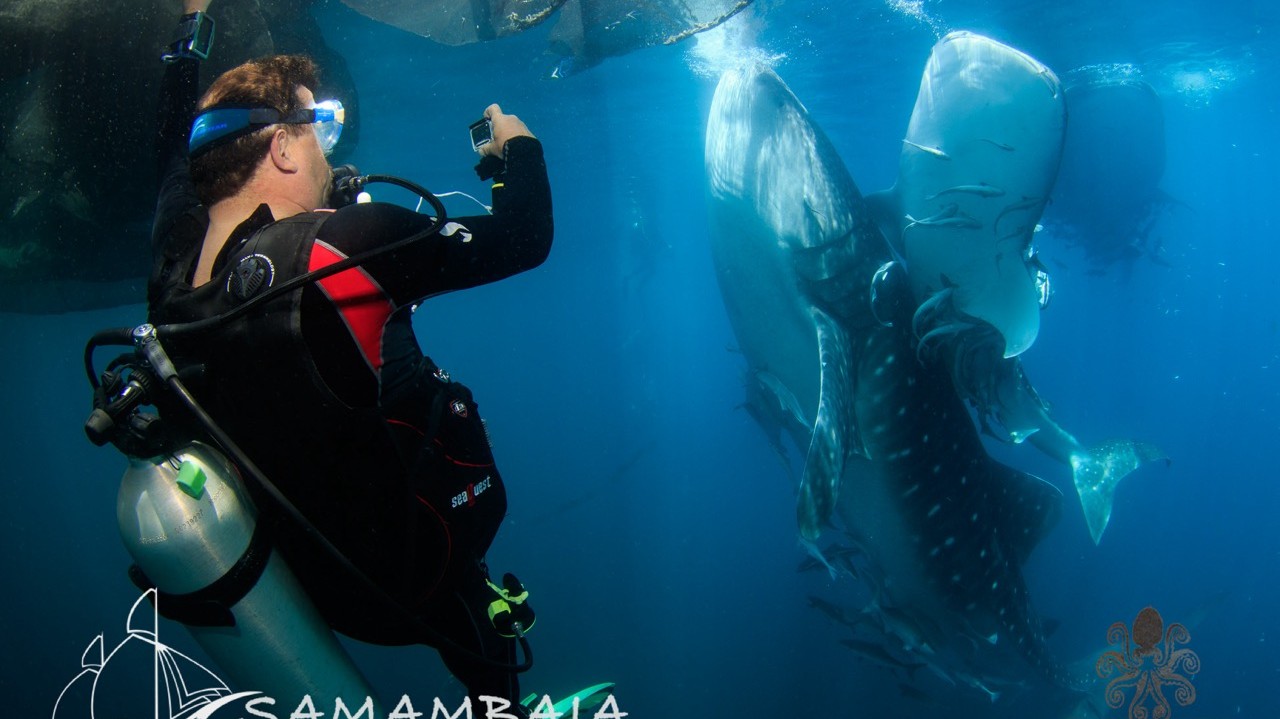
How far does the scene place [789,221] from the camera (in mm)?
4660

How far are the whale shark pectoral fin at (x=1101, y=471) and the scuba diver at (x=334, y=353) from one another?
16.3ft

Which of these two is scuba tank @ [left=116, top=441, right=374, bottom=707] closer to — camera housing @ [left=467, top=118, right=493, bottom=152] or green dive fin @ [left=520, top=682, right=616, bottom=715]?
green dive fin @ [left=520, top=682, right=616, bottom=715]

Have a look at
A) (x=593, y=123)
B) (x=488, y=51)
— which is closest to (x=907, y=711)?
(x=488, y=51)

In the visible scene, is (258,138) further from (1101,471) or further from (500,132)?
(1101,471)

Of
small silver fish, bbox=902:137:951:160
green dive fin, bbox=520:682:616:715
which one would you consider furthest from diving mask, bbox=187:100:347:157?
small silver fish, bbox=902:137:951:160

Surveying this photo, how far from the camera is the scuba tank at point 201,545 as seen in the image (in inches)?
62.7

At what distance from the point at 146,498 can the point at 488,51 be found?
12.8 meters

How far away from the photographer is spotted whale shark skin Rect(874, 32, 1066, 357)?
3850 millimetres

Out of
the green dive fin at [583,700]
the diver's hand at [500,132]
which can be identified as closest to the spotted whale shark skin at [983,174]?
the diver's hand at [500,132]

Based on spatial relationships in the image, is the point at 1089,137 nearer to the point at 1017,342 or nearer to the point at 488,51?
the point at 1017,342

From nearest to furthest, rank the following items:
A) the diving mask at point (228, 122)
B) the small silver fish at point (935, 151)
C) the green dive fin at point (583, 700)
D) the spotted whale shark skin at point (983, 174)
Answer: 1. the diving mask at point (228, 122)
2. the green dive fin at point (583, 700)
3. the spotted whale shark skin at point (983, 174)
4. the small silver fish at point (935, 151)

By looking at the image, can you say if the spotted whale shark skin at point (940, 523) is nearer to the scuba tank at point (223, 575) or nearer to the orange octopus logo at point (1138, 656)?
the orange octopus logo at point (1138, 656)

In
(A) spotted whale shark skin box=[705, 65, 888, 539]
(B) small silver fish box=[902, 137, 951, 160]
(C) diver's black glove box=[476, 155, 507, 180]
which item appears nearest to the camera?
(C) diver's black glove box=[476, 155, 507, 180]

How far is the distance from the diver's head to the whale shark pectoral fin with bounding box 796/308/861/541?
3.42m
